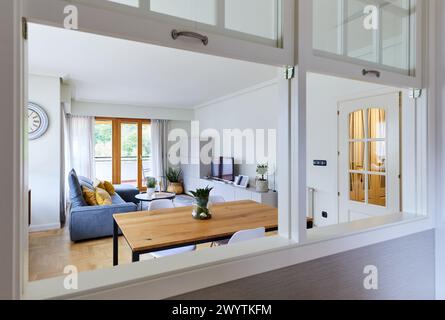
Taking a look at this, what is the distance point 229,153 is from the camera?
6.03 m

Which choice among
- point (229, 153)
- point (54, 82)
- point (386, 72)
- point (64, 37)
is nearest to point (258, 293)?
point (386, 72)

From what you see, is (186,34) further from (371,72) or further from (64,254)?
(64,254)

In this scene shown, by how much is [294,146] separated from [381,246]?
2.59 feet

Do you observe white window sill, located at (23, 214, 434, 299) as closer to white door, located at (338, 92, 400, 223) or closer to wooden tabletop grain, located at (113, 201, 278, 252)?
wooden tabletop grain, located at (113, 201, 278, 252)

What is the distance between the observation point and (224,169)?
231 inches

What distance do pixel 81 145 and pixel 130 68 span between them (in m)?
3.63

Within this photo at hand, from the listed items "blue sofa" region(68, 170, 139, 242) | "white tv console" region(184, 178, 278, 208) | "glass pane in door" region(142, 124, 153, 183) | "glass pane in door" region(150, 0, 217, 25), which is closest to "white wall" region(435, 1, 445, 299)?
"glass pane in door" region(150, 0, 217, 25)

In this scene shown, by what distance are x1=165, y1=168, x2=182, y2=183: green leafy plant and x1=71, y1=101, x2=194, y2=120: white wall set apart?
1520 mm

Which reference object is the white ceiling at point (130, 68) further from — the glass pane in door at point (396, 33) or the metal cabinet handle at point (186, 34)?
the metal cabinet handle at point (186, 34)

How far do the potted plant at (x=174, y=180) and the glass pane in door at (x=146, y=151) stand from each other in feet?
1.70

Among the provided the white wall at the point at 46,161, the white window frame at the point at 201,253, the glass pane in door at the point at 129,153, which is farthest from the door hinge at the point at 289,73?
Result: the glass pane in door at the point at 129,153

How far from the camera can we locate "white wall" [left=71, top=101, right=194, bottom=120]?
21.4 feet

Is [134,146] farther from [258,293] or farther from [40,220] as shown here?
[258,293]
